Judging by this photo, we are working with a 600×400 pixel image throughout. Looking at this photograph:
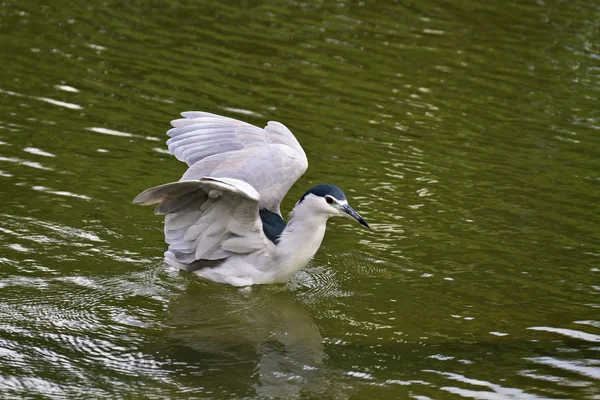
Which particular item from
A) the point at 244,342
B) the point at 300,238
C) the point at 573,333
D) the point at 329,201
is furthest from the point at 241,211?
the point at 573,333

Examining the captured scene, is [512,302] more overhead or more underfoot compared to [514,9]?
more underfoot

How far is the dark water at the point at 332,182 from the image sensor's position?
7117 mm

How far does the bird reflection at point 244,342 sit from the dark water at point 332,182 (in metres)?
0.02

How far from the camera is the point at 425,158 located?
11180 mm

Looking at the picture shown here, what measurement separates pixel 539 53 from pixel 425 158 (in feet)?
14.9

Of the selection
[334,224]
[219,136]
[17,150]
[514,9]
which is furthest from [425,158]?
[514,9]

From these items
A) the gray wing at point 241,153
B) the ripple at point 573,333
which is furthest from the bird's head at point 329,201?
the ripple at point 573,333

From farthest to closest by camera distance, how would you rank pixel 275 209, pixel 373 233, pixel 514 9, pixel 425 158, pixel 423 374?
pixel 514 9 → pixel 425 158 → pixel 373 233 → pixel 275 209 → pixel 423 374

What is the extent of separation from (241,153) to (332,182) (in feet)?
5.69

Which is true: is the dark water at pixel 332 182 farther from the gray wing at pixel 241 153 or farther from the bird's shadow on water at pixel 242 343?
the gray wing at pixel 241 153

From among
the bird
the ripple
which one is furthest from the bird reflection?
the ripple

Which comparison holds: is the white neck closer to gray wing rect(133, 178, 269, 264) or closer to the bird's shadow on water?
gray wing rect(133, 178, 269, 264)

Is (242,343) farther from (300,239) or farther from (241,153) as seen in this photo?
(241,153)

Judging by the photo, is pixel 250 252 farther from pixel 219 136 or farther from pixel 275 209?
pixel 219 136
